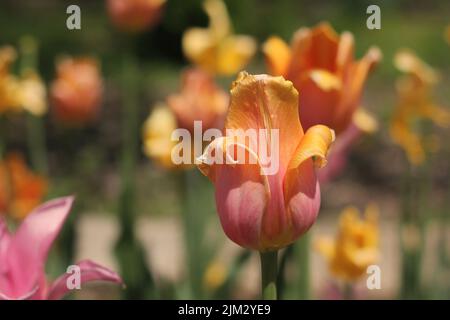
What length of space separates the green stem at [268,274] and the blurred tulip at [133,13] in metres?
1.21

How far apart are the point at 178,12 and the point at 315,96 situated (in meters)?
4.65

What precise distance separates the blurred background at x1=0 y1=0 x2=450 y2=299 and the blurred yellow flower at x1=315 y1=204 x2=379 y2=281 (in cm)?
6

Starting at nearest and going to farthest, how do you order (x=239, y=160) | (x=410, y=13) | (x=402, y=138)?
(x=239, y=160) → (x=402, y=138) → (x=410, y=13)

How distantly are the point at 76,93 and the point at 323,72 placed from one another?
1212 millimetres

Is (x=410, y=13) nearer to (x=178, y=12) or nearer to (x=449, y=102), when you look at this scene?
(x=178, y=12)

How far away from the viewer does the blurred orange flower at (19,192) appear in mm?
1718

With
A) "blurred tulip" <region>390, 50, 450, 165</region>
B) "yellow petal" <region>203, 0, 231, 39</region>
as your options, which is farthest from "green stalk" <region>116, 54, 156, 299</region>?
"blurred tulip" <region>390, 50, 450, 165</region>

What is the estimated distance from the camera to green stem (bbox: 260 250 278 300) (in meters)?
0.72

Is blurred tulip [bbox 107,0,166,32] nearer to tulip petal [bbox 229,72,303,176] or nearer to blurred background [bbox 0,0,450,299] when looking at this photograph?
A: blurred background [bbox 0,0,450,299]

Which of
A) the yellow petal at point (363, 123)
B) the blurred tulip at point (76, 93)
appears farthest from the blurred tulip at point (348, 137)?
the blurred tulip at point (76, 93)

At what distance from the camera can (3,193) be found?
172 cm

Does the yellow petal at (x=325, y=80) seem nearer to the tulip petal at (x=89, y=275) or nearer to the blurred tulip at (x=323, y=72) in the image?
the blurred tulip at (x=323, y=72)

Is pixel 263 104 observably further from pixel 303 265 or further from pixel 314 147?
pixel 303 265
